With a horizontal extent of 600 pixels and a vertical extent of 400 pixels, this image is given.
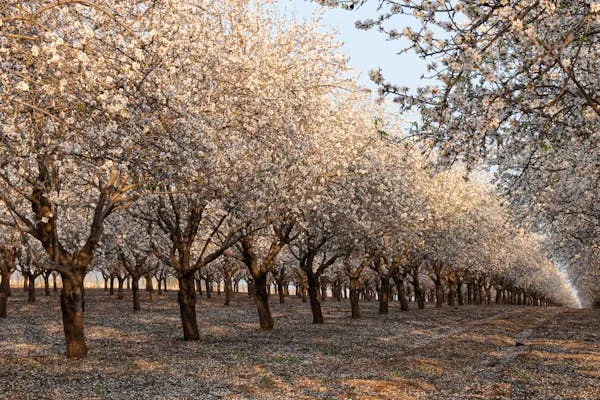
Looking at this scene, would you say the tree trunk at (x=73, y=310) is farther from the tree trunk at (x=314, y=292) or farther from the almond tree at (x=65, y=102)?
the tree trunk at (x=314, y=292)

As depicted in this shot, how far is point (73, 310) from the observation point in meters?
22.6

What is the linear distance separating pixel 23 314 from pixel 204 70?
121 ft

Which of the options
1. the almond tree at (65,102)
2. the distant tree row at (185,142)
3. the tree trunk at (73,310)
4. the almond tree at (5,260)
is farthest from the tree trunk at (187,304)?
the almond tree at (5,260)

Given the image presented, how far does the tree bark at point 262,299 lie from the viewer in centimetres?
3556

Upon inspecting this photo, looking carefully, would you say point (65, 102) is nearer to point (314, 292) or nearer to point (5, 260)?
point (314, 292)

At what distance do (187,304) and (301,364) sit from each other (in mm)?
9281

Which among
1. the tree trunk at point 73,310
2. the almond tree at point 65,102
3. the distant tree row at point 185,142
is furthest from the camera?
the tree trunk at point 73,310

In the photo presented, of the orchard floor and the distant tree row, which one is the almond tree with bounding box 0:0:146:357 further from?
the orchard floor

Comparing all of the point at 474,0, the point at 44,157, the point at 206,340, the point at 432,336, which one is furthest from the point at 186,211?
the point at 474,0

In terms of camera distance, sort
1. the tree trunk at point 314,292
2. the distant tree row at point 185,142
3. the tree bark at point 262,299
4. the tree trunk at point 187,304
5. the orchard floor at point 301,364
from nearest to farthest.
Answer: the distant tree row at point 185,142 < the orchard floor at point 301,364 < the tree trunk at point 187,304 < the tree bark at point 262,299 < the tree trunk at point 314,292

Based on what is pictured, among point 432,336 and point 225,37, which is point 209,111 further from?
point 432,336

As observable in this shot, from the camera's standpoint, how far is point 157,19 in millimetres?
19188

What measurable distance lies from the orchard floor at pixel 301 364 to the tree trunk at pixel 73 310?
2.63ft

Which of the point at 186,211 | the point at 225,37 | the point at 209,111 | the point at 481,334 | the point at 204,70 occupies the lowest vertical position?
the point at 481,334
